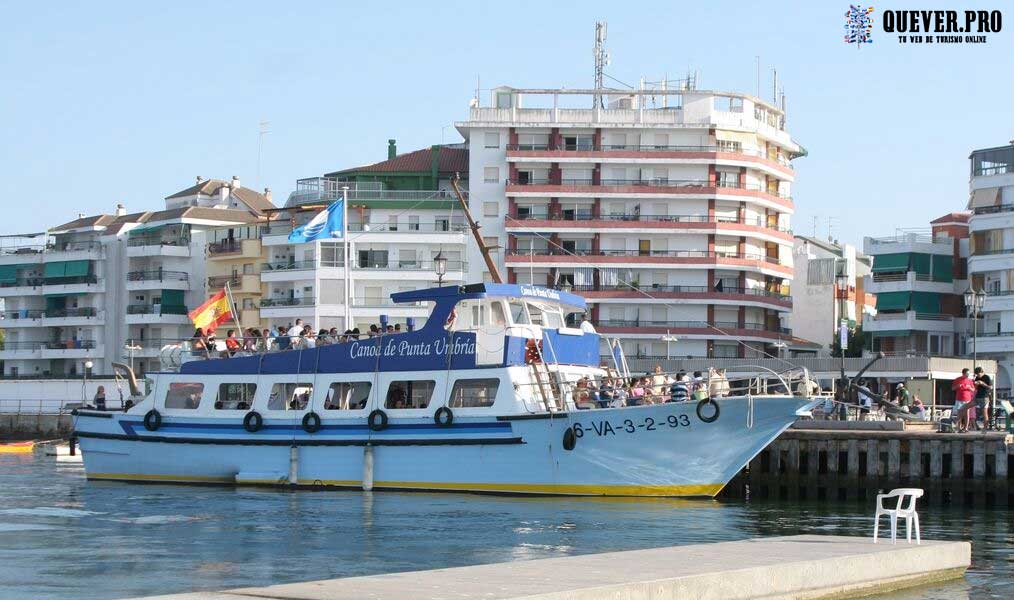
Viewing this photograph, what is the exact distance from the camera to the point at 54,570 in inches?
856

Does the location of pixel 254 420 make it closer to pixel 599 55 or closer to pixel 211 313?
pixel 211 313

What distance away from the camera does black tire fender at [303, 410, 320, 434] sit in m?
36.4

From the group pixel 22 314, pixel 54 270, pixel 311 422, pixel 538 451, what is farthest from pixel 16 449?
pixel 22 314

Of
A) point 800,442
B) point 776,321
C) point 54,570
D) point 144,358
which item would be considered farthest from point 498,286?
point 144,358

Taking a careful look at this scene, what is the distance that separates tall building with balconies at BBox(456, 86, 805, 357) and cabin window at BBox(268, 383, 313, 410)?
4028cm

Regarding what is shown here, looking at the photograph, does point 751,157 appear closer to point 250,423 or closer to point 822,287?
point 822,287

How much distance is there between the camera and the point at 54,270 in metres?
93.4

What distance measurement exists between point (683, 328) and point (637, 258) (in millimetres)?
4134

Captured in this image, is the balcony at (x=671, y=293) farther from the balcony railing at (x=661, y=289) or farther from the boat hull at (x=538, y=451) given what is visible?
the boat hull at (x=538, y=451)

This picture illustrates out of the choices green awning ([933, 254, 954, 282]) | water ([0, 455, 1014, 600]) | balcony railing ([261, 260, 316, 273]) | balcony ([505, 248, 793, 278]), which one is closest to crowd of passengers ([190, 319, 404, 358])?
water ([0, 455, 1014, 600])

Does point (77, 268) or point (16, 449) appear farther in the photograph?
point (77, 268)

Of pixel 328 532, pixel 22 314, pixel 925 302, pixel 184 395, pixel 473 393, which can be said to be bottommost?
pixel 328 532

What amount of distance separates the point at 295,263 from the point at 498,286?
152 feet

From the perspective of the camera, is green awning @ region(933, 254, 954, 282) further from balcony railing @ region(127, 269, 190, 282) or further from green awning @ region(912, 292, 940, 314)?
balcony railing @ region(127, 269, 190, 282)
